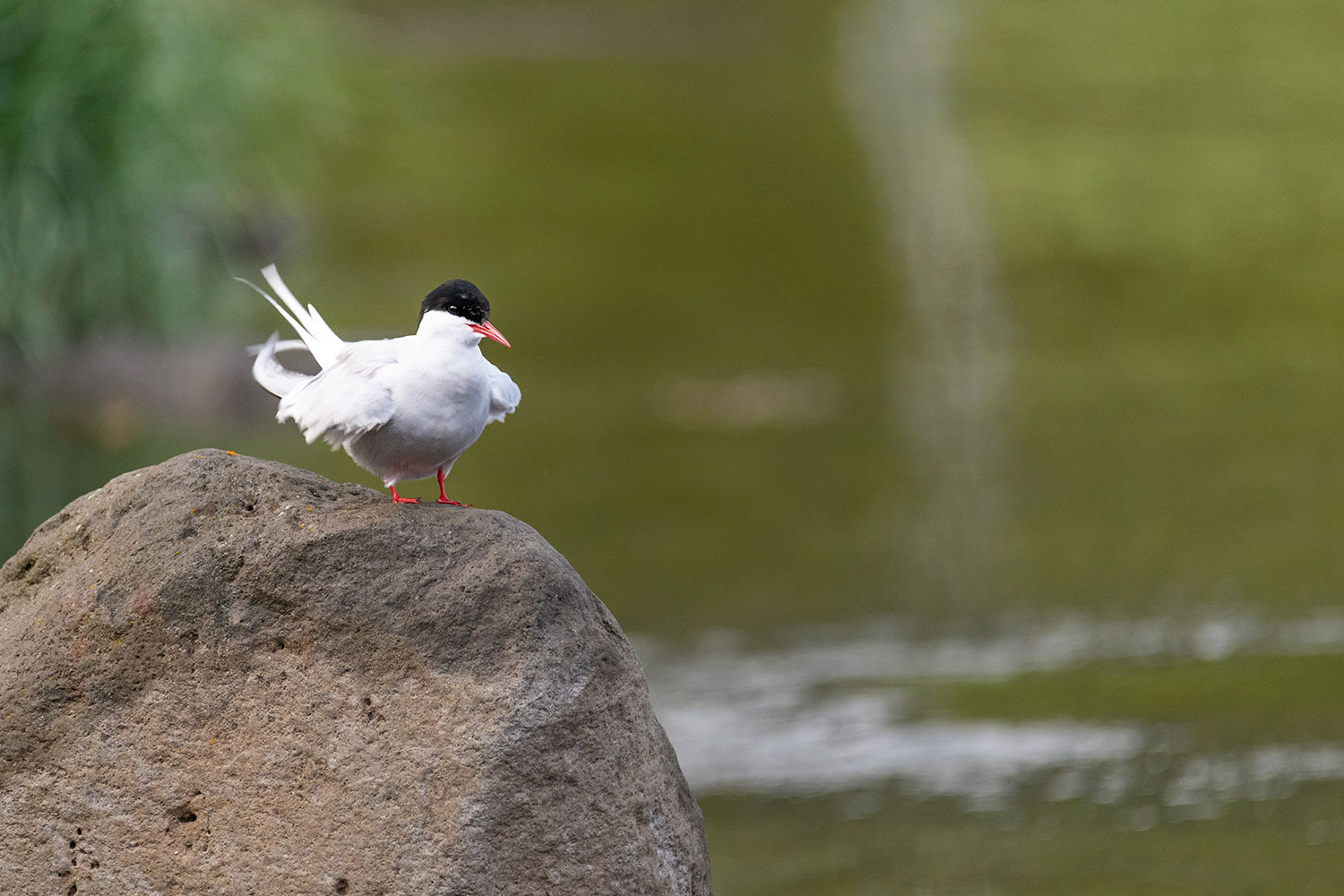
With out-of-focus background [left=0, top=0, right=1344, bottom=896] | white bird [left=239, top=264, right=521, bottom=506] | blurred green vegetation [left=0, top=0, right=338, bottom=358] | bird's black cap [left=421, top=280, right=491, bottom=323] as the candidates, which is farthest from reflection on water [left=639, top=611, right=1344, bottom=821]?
blurred green vegetation [left=0, top=0, right=338, bottom=358]

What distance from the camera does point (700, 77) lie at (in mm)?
39531

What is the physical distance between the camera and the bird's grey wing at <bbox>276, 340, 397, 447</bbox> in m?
5.13

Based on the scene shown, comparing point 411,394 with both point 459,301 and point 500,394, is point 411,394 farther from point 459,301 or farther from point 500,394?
point 500,394

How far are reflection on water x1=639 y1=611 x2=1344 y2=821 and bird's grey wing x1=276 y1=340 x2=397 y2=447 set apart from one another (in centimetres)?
421

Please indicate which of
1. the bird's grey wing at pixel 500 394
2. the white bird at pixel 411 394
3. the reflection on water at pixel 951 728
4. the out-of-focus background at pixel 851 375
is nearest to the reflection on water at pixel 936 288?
the out-of-focus background at pixel 851 375

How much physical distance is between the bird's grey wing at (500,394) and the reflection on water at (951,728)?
12.7 ft

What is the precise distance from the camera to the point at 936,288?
24.7 m

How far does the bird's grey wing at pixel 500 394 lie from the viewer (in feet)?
17.9

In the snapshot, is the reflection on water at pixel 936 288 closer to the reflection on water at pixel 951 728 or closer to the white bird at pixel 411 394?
the reflection on water at pixel 951 728

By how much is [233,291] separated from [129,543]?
1513cm

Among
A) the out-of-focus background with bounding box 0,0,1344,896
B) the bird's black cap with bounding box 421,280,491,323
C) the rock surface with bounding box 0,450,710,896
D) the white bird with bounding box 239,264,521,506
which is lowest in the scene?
Answer: the rock surface with bounding box 0,450,710,896

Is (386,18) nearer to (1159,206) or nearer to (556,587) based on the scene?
(1159,206)

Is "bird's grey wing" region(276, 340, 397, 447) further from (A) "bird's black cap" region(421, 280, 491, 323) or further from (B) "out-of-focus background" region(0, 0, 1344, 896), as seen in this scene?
(B) "out-of-focus background" region(0, 0, 1344, 896)

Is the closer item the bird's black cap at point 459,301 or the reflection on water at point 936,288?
the bird's black cap at point 459,301
